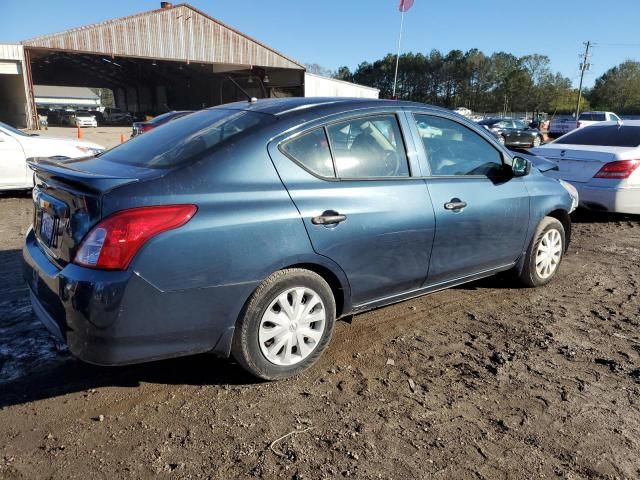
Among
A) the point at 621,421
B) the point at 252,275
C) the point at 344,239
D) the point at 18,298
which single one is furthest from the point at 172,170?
the point at 621,421

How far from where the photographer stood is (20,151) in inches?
319

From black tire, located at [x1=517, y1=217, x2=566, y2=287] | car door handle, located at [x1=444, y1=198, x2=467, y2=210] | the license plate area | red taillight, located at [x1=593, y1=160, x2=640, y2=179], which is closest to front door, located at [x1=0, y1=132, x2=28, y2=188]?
the license plate area

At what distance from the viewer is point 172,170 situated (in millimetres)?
2646

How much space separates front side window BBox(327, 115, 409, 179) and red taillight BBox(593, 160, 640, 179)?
5.08 metres

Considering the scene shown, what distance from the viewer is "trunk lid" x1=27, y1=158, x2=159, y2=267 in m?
2.46

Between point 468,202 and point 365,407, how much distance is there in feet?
5.62

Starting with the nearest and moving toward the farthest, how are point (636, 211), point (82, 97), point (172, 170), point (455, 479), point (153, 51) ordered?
point (455, 479) → point (172, 170) → point (636, 211) → point (153, 51) → point (82, 97)

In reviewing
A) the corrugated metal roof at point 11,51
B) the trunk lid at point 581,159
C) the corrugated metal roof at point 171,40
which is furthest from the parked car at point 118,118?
the trunk lid at point 581,159

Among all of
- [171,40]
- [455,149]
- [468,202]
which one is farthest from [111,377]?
[171,40]

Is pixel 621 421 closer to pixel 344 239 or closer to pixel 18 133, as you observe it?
pixel 344 239

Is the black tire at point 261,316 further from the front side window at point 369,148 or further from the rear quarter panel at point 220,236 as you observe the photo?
the front side window at point 369,148

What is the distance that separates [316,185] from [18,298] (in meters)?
2.85

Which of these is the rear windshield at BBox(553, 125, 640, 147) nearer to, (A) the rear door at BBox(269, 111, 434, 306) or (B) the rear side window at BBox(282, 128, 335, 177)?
(A) the rear door at BBox(269, 111, 434, 306)

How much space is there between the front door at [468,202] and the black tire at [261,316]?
1.01 metres
